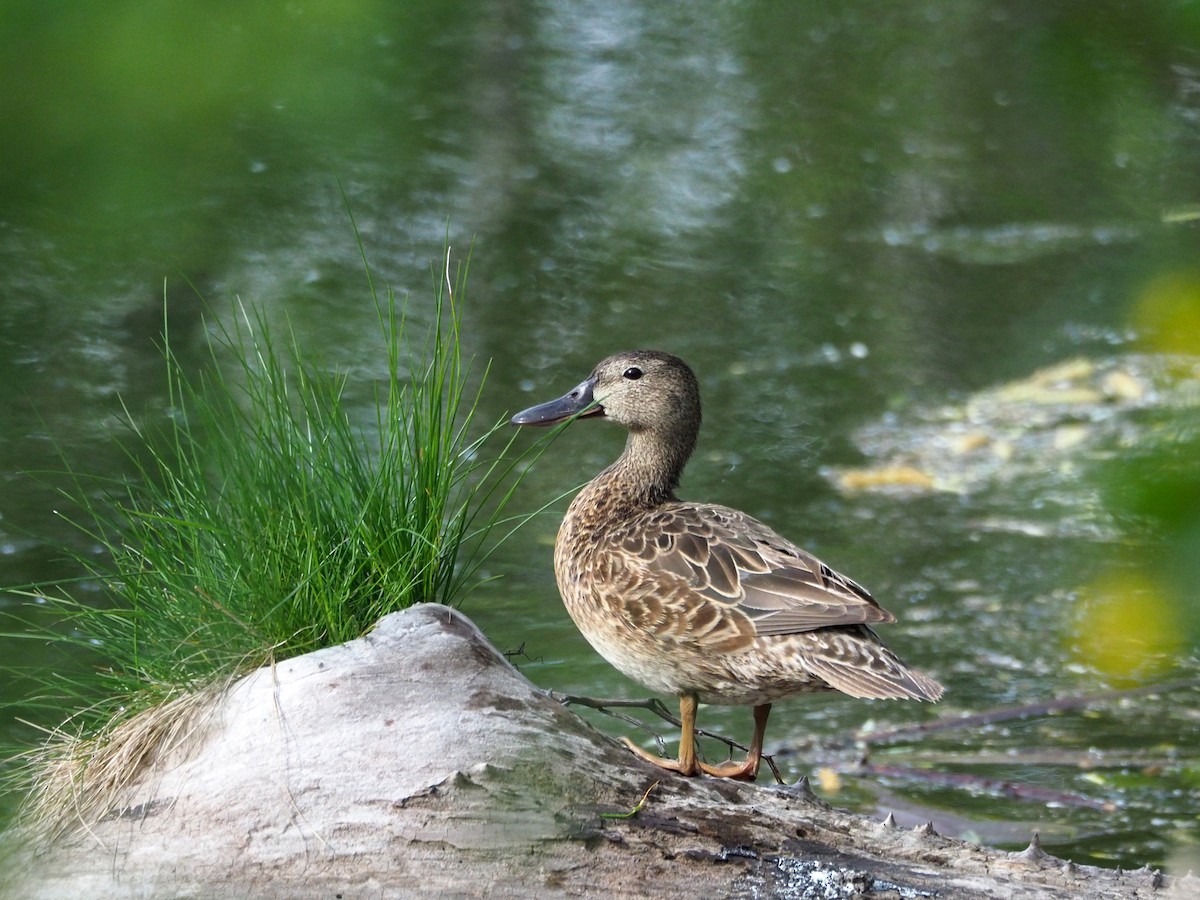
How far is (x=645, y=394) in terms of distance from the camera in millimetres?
4402

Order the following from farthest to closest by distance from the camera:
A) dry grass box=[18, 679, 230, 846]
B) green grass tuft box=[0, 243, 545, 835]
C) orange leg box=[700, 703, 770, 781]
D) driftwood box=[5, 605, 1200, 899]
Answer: orange leg box=[700, 703, 770, 781] → green grass tuft box=[0, 243, 545, 835] → dry grass box=[18, 679, 230, 846] → driftwood box=[5, 605, 1200, 899]

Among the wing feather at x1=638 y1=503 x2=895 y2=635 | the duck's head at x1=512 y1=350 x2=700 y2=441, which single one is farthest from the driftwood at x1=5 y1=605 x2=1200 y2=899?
the duck's head at x1=512 y1=350 x2=700 y2=441

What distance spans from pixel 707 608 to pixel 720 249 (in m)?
5.59

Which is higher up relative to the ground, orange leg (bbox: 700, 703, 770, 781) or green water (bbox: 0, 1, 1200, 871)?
orange leg (bbox: 700, 703, 770, 781)

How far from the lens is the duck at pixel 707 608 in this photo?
352cm

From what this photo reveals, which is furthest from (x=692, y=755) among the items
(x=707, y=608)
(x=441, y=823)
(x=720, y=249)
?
(x=720, y=249)

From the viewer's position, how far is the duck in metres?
3.52

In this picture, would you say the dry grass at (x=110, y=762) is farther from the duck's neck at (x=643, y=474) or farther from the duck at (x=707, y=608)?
the duck's neck at (x=643, y=474)

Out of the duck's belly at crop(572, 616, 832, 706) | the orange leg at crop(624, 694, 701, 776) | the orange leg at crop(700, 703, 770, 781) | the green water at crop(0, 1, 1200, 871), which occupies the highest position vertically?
the duck's belly at crop(572, 616, 832, 706)

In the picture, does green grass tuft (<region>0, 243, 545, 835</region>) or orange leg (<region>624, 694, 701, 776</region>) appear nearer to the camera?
green grass tuft (<region>0, 243, 545, 835</region>)

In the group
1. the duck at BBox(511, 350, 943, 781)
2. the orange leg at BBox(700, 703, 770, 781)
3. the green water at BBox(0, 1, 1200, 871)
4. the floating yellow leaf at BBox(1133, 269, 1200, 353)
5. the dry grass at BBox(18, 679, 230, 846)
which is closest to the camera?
the floating yellow leaf at BBox(1133, 269, 1200, 353)

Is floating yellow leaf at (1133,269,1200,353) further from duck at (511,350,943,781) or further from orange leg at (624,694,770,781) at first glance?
orange leg at (624,694,770,781)

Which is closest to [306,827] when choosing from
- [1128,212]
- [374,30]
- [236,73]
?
[236,73]

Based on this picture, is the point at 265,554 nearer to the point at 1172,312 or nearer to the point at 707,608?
the point at 707,608
